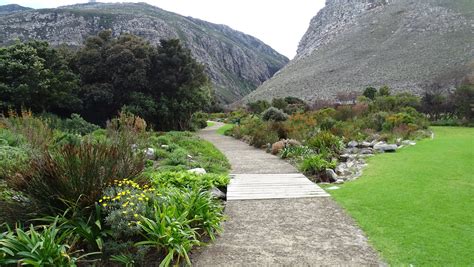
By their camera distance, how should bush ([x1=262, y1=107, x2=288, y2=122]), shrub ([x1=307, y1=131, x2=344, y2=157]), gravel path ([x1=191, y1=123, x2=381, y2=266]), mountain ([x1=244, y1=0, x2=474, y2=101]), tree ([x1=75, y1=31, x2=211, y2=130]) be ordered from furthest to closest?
mountain ([x1=244, y1=0, x2=474, y2=101]) < bush ([x1=262, y1=107, x2=288, y2=122]) < tree ([x1=75, y1=31, x2=211, y2=130]) < shrub ([x1=307, y1=131, x2=344, y2=157]) < gravel path ([x1=191, y1=123, x2=381, y2=266])

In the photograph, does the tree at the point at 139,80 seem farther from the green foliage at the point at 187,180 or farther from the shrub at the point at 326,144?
the green foliage at the point at 187,180

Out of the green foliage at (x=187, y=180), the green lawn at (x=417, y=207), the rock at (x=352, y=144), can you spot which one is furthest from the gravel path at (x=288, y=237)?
the rock at (x=352, y=144)

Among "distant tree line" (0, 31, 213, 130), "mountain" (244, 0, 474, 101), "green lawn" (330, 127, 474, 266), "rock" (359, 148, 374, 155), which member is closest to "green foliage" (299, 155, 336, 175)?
"green lawn" (330, 127, 474, 266)

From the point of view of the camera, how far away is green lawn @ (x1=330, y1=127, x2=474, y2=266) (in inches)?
182

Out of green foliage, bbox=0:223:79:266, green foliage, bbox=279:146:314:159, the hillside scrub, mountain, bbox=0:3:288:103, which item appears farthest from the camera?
mountain, bbox=0:3:288:103

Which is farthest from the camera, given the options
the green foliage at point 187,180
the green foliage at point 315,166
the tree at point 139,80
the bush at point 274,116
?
the bush at point 274,116

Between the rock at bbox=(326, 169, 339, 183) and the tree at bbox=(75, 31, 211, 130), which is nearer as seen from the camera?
the rock at bbox=(326, 169, 339, 183)

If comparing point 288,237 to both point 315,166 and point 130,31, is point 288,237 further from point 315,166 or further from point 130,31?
point 130,31

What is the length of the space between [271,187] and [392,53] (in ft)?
195

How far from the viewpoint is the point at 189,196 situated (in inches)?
227

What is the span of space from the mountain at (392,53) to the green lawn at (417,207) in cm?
4002

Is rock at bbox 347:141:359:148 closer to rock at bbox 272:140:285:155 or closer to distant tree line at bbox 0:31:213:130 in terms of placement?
rock at bbox 272:140:285:155

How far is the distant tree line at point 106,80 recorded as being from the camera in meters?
18.0

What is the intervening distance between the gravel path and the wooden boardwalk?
0.32 meters
